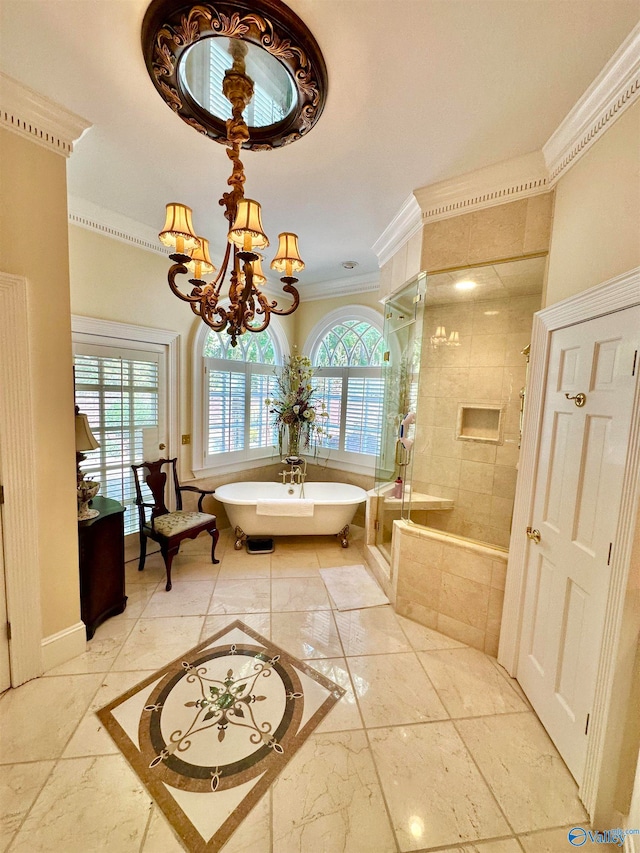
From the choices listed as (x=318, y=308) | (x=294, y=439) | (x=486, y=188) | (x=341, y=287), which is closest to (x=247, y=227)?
(x=486, y=188)

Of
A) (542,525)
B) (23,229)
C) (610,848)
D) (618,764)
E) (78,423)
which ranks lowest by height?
(610,848)

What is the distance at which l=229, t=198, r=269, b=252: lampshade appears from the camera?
1396 mm

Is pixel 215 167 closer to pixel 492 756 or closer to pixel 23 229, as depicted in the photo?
pixel 23 229

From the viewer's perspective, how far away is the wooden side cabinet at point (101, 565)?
202 cm

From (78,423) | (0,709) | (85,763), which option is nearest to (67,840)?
(85,763)

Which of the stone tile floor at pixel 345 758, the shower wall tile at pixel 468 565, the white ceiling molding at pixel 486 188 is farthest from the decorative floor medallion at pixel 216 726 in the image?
the white ceiling molding at pixel 486 188

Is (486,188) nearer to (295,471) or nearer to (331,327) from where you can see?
Answer: (331,327)

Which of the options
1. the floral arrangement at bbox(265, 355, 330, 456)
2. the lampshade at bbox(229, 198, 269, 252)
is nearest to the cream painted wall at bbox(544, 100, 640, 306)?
the lampshade at bbox(229, 198, 269, 252)

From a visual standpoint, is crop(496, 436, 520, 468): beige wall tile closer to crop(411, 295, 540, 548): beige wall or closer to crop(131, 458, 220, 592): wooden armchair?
crop(411, 295, 540, 548): beige wall

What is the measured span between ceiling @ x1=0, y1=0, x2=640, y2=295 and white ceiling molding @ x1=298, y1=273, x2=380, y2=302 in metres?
1.39

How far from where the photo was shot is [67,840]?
1120 mm

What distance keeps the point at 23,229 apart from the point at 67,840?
253 cm

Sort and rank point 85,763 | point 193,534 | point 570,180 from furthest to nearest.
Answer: point 193,534 < point 570,180 < point 85,763

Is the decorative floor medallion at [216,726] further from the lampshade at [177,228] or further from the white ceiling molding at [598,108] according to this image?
the white ceiling molding at [598,108]
